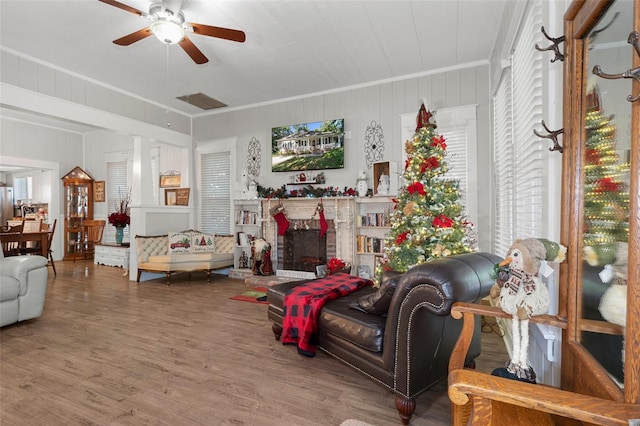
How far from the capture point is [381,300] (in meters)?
2.19

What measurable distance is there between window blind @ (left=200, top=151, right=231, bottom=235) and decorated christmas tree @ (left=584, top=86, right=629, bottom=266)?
610 centimetres

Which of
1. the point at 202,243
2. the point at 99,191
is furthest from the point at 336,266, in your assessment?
the point at 99,191

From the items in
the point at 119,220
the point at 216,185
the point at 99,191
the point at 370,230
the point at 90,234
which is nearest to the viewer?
the point at 370,230

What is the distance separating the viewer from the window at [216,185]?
6.66 metres

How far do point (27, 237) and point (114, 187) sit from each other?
283 centimetres

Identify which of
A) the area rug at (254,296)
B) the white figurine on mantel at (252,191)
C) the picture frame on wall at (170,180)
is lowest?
the area rug at (254,296)

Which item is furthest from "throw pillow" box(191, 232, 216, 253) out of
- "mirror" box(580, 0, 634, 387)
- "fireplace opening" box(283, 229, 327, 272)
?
"mirror" box(580, 0, 634, 387)

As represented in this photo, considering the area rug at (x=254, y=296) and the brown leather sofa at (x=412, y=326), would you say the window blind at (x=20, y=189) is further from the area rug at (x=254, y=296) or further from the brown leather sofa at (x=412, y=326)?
the brown leather sofa at (x=412, y=326)

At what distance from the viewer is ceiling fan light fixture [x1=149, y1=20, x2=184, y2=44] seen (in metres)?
2.98

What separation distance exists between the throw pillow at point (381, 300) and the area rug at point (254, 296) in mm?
2450

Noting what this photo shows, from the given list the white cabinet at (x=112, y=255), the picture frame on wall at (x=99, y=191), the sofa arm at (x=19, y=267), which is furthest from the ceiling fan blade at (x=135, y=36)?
the picture frame on wall at (x=99, y=191)

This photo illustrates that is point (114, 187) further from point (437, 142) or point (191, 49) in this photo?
point (437, 142)

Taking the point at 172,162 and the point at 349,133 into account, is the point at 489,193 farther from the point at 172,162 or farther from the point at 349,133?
the point at 172,162

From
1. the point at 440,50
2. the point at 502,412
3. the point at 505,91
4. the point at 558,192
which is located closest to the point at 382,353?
the point at 502,412
